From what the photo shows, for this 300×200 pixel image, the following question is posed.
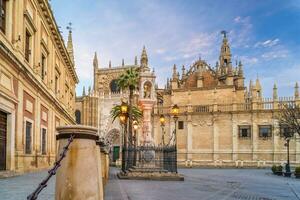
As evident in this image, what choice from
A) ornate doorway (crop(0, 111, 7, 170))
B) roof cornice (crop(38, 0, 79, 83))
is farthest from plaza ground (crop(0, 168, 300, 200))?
roof cornice (crop(38, 0, 79, 83))

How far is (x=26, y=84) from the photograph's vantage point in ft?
61.2

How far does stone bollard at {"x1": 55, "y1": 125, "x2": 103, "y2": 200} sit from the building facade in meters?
12.0

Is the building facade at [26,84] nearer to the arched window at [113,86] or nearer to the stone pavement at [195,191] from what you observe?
the stone pavement at [195,191]

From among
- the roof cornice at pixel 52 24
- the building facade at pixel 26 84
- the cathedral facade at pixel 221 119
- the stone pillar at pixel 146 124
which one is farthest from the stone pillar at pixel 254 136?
the building facade at pixel 26 84

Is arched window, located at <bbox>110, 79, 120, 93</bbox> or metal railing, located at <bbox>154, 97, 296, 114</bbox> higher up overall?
arched window, located at <bbox>110, 79, 120, 93</bbox>

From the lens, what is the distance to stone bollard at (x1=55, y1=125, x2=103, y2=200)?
2896 mm

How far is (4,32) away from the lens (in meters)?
15.6

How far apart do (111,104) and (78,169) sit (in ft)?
215

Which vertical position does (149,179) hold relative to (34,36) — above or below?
below

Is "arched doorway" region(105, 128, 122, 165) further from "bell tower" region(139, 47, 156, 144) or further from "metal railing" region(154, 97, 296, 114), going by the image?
"bell tower" region(139, 47, 156, 144)

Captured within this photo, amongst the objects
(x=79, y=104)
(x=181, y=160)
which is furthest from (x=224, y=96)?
(x=79, y=104)

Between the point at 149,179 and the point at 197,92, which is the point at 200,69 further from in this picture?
the point at 149,179

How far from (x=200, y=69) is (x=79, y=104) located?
27335 millimetres

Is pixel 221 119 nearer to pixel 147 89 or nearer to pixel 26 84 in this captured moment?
pixel 147 89
